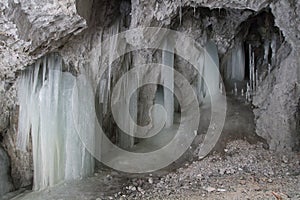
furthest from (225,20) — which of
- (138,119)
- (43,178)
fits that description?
(43,178)

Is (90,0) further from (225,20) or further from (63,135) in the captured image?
(225,20)

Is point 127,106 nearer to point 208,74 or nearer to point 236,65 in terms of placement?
point 208,74

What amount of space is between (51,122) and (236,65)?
504 centimetres

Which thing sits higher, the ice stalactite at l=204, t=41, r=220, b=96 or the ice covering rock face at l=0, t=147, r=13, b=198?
the ice stalactite at l=204, t=41, r=220, b=96

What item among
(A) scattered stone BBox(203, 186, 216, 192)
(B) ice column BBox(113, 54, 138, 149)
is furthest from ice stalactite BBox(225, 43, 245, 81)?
(A) scattered stone BBox(203, 186, 216, 192)

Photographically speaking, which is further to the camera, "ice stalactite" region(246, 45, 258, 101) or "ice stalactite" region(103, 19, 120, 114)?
"ice stalactite" region(246, 45, 258, 101)

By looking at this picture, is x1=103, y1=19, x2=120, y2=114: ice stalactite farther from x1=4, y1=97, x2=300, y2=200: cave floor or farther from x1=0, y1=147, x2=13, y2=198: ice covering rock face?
x1=0, y1=147, x2=13, y2=198: ice covering rock face

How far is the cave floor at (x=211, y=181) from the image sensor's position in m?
5.03

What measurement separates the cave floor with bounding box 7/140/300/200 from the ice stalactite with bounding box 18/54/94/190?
261mm

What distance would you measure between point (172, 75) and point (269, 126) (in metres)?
2.10

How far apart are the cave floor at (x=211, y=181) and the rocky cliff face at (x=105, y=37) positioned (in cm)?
74

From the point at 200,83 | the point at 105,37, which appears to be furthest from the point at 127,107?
the point at 200,83

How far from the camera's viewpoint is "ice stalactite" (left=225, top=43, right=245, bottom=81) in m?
9.05

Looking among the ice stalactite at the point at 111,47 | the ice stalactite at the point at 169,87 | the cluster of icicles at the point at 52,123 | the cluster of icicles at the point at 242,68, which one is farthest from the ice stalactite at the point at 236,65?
the cluster of icicles at the point at 52,123
